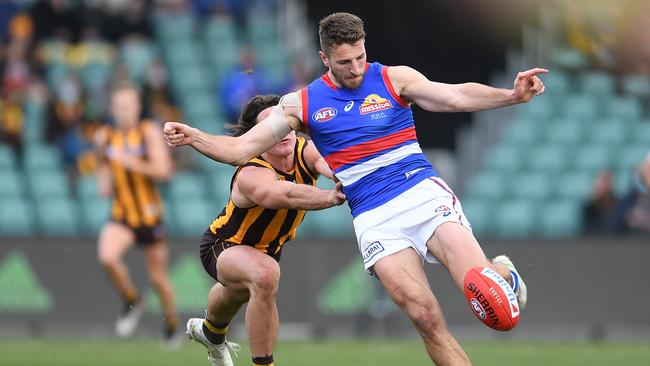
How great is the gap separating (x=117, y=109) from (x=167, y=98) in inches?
179

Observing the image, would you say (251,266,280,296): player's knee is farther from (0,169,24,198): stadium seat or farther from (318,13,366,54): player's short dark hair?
(0,169,24,198): stadium seat

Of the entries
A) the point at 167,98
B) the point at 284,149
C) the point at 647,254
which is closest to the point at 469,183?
the point at 647,254

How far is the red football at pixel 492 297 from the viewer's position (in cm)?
759

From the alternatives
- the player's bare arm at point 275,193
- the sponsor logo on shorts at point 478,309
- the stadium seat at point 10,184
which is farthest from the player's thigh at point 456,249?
the stadium seat at point 10,184

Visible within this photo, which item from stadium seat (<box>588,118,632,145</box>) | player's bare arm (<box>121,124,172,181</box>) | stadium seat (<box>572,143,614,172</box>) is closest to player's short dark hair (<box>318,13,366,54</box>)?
player's bare arm (<box>121,124,172,181</box>)

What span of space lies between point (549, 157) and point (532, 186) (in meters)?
0.55

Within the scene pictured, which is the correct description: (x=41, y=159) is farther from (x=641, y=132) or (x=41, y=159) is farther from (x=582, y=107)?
(x=641, y=132)

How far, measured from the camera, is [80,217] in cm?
1644

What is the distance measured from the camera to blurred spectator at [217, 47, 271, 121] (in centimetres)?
1741

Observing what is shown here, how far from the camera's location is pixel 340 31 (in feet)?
26.0

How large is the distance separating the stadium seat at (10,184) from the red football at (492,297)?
10.3 m

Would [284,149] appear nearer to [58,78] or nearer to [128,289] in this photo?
[128,289]

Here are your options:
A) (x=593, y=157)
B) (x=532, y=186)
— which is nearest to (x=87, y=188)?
(x=532, y=186)

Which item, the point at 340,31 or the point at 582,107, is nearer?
the point at 340,31
